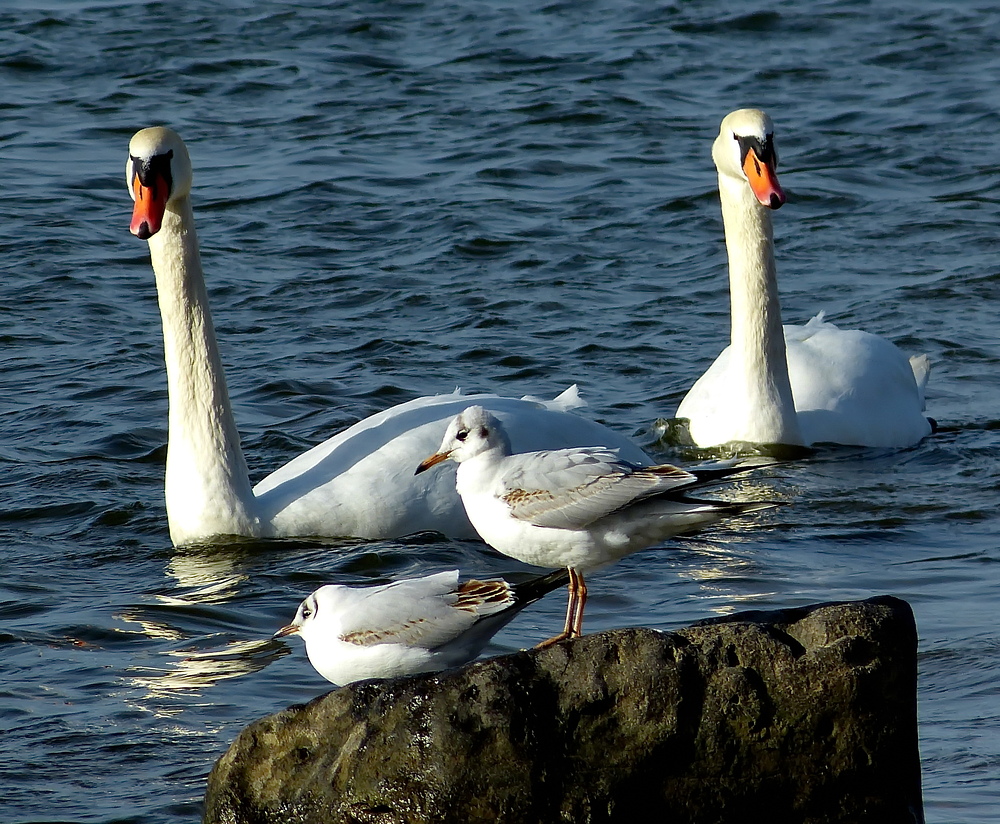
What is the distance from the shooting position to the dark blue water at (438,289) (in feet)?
21.3

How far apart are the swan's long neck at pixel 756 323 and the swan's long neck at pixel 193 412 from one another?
277 centimetres

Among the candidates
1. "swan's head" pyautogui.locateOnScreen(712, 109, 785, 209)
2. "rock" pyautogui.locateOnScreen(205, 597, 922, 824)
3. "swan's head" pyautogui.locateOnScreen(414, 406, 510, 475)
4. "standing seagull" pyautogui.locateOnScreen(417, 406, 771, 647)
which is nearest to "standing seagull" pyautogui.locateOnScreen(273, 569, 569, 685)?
"standing seagull" pyautogui.locateOnScreen(417, 406, 771, 647)

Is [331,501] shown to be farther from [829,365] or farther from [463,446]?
[829,365]

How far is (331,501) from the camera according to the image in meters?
7.72

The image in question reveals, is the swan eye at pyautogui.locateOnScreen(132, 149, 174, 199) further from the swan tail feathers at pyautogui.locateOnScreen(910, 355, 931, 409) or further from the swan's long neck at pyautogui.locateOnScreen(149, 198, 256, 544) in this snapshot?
the swan tail feathers at pyautogui.locateOnScreen(910, 355, 931, 409)

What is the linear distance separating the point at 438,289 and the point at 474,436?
23.1 ft

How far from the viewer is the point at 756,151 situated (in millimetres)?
8984

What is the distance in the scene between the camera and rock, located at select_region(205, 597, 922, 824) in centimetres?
450

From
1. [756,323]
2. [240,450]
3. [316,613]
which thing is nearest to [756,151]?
[756,323]

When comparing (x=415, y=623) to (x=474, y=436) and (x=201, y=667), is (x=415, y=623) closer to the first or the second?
(x=474, y=436)

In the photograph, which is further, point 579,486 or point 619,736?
point 579,486

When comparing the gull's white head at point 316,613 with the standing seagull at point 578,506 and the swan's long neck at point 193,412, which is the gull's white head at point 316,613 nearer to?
the standing seagull at point 578,506

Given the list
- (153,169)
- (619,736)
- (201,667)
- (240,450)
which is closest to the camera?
(619,736)

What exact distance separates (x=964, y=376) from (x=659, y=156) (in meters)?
5.50
